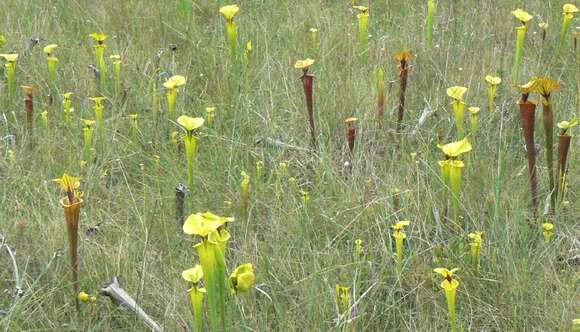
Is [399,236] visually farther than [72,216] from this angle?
Yes

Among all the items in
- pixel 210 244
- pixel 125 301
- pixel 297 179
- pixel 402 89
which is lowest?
pixel 297 179

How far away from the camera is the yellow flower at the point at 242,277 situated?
1349 millimetres

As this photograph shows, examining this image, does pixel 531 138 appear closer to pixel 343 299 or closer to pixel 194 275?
pixel 343 299

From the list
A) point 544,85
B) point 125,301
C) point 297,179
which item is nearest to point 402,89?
point 297,179

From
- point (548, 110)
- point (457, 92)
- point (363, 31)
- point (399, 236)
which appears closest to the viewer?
point (399, 236)

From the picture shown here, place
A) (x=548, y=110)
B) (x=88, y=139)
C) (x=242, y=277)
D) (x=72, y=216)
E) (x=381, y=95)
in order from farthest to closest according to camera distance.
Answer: (x=381, y=95) < (x=88, y=139) < (x=548, y=110) < (x=72, y=216) < (x=242, y=277)

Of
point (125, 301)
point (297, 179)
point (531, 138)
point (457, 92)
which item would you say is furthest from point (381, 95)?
point (125, 301)

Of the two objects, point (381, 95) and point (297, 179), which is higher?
point (381, 95)

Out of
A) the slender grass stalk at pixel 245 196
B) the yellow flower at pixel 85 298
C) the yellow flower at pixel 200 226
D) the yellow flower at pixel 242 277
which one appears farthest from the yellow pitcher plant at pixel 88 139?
the yellow flower at pixel 200 226

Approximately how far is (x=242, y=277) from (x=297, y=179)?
109cm

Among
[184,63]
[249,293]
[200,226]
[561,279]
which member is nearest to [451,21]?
[184,63]

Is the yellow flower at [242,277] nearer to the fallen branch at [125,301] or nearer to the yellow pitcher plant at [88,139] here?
the fallen branch at [125,301]

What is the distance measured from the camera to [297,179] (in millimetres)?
2420

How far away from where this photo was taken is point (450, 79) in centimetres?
301
